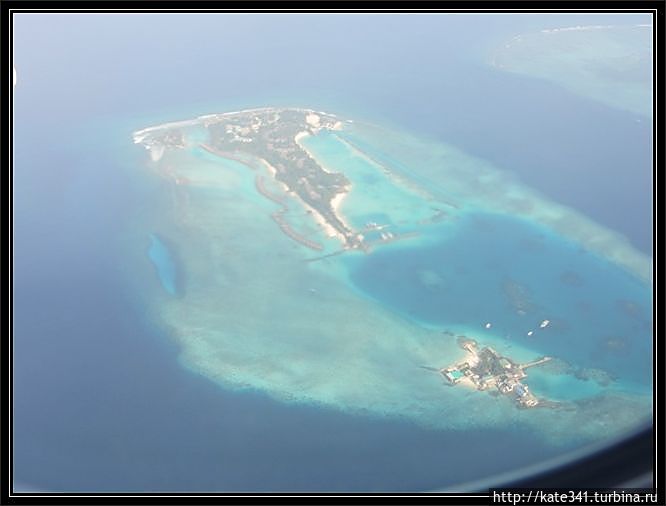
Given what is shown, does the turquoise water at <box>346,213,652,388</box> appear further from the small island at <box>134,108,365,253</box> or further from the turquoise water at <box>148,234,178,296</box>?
the turquoise water at <box>148,234,178,296</box>

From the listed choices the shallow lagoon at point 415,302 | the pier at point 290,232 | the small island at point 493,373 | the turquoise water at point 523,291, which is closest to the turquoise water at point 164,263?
the shallow lagoon at point 415,302

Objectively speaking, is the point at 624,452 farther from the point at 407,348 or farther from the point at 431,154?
the point at 431,154

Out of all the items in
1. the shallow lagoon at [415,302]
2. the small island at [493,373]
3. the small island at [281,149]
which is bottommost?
the small island at [493,373]

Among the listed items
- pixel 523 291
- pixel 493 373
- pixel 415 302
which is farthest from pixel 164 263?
pixel 523 291

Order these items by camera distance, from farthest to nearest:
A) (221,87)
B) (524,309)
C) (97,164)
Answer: (221,87) → (97,164) → (524,309)

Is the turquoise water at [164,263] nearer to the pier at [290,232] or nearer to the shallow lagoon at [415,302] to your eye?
the shallow lagoon at [415,302]

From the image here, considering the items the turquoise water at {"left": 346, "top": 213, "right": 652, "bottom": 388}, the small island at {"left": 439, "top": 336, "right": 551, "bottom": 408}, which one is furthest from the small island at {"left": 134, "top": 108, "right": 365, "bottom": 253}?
the small island at {"left": 439, "top": 336, "right": 551, "bottom": 408}

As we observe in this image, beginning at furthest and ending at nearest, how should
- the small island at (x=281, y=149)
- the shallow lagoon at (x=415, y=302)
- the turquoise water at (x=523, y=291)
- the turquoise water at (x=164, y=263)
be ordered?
the small island at (x=281, y=149) → the turquoise water at (x=164, y=263) → the turquoise water at (x=523, y=291) → the shallow lagoon at (x=415, y=302)

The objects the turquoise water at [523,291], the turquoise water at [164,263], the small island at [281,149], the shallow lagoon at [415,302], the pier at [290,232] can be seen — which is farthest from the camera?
the small island at [281,149]

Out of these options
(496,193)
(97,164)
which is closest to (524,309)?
(496,193)
